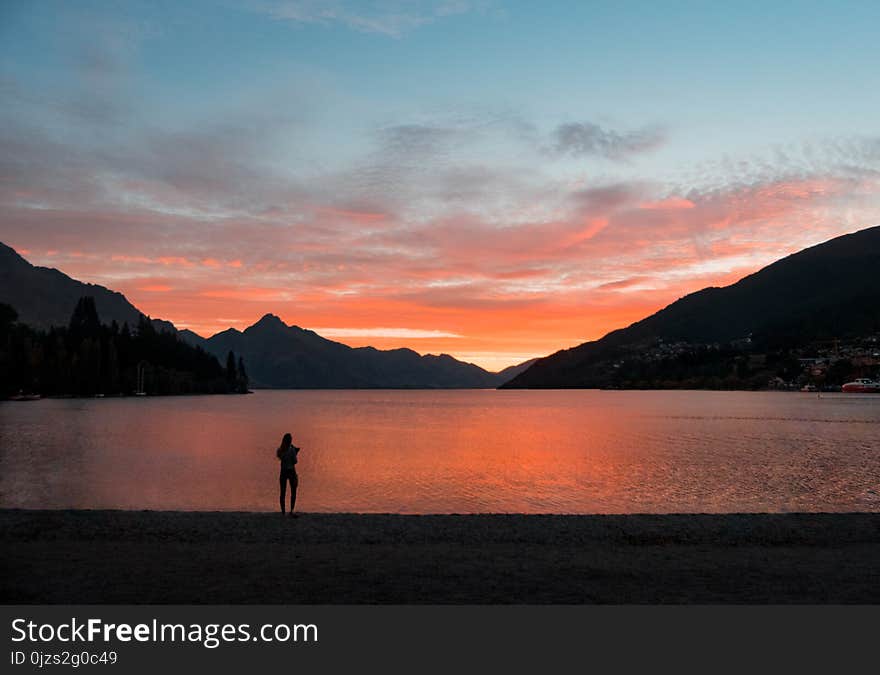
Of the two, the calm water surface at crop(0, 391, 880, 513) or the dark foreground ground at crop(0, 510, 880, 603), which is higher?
the dark foreground ground at crop(0, 510, 880, 603)

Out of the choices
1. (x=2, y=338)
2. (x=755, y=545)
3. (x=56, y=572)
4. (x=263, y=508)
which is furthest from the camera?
(x=2, y=338)

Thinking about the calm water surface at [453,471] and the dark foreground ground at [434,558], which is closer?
the dark foreground ground at [434,558]

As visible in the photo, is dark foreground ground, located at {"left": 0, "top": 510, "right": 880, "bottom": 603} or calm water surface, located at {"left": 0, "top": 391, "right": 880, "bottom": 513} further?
calm water surface, located at {"left": 0, "top": 391, "right": 880, "bottom": 513}

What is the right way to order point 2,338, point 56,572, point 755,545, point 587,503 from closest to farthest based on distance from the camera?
1. point 56,572
2. point 755,545
3. point 587,503
4. point 2,338

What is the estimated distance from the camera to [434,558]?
727 inches

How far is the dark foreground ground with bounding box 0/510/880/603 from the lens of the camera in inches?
568

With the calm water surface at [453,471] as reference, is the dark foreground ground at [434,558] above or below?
above

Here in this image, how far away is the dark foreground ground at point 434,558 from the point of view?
1443 cm

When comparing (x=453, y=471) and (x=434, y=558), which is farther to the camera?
(x=453, y=471)

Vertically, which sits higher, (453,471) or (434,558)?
(434,558)
